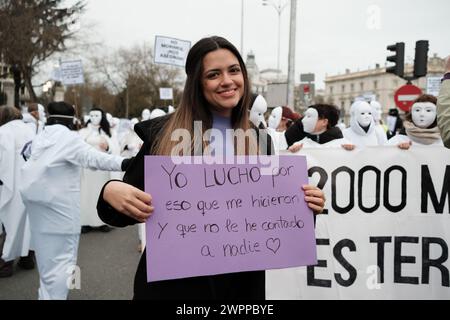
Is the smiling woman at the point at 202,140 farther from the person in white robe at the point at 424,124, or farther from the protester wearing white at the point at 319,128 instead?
the protester wearing white at the point at 319,128

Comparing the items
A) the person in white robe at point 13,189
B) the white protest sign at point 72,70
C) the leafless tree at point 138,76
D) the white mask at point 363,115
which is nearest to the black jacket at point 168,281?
the person in white robe at point 13,189

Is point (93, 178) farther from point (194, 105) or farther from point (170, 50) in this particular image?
point (194, 105)

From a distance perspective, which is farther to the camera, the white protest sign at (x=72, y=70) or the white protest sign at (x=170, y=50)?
the white protest sign at (x=72, y=70)

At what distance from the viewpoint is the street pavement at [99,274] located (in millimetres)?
4281

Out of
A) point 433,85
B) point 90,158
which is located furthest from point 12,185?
point 433,85

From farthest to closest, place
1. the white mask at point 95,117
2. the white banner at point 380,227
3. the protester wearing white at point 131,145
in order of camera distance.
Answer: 1. the protester wearing white at point 131,145
2. the white mask at point 95,117
3. the white banner at point 380,227

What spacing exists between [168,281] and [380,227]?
2.14 m

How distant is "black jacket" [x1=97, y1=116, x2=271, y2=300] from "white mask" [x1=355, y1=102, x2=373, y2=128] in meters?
4.47

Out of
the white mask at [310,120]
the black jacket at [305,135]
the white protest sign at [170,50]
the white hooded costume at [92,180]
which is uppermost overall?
the white protest sign at [170,50]

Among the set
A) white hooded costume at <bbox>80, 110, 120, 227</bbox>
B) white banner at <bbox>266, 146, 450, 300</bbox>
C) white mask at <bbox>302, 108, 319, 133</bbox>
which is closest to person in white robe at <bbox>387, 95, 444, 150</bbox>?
white banner at <bbox>266, 146, 450, 300</bbox>

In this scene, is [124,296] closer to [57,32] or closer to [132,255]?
[132,255]

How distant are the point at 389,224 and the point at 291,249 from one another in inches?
70.5

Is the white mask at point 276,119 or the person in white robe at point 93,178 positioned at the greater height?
the white mask at point 276,119

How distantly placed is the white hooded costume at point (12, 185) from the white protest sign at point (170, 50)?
4.64m
